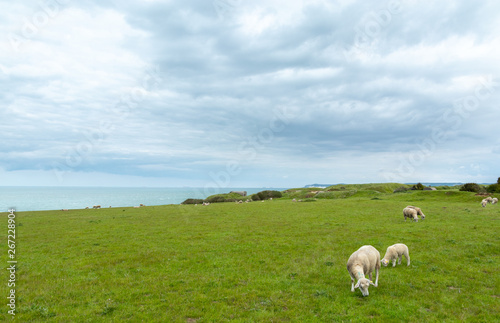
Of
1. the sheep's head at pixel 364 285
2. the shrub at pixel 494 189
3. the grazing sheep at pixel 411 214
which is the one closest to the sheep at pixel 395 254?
the sheep's head at pixel 364 285

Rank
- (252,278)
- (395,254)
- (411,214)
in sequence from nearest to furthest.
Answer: (252,278), (395,254), (411,214)

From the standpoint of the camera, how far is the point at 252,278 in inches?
575

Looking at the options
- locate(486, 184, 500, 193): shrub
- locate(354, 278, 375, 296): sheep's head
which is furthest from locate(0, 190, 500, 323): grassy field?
locate(486, 184, 500, 193): shrub

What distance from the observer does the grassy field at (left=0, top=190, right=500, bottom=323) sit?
10.7 m

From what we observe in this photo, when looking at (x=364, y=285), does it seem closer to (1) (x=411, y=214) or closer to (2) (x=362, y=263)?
(2) (x=362, y=263)

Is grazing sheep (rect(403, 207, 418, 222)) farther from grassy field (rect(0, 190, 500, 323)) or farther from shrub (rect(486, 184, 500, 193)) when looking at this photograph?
shrub (rect(486, 184, 500, 193))

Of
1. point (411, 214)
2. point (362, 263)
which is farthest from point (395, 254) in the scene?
point (411, 214)

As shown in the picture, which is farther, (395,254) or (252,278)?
(395,254)

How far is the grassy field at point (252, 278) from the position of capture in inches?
422

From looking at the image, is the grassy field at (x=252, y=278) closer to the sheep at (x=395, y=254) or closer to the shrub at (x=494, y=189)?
the sheep at (x=395, y=254)

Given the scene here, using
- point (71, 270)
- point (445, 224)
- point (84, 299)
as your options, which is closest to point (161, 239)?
point (71, 270)

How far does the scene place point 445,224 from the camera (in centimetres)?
2867

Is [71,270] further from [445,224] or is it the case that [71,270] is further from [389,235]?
[445,224]

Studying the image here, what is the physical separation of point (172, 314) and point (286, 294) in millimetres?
5321
